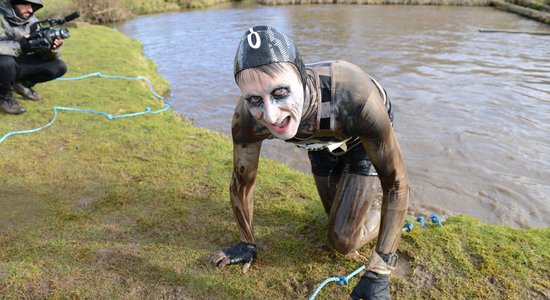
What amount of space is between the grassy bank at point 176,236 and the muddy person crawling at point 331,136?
0.28 meters

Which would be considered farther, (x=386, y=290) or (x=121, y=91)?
(x=121, y=91)

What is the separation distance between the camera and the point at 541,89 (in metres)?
9.47

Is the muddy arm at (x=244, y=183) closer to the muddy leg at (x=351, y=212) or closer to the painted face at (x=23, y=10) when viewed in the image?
the muddy leg at (x=351, y=212)

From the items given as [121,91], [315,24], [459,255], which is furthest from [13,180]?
[315,24]

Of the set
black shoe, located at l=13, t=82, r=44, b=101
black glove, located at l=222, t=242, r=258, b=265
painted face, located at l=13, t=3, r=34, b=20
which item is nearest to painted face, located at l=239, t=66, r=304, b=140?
black glove, located at l=222, t=242, r=258, b=265

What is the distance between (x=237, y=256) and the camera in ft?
10.7

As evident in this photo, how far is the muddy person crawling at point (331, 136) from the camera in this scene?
7.43ft

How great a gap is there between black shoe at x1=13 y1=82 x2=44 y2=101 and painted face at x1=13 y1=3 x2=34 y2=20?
49.3 inches

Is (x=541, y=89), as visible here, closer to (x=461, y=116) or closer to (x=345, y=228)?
(x=461, y=116)

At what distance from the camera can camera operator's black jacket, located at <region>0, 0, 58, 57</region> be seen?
588cm

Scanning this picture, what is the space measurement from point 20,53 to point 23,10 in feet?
2.10

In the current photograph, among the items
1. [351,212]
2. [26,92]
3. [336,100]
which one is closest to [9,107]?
[26,92]

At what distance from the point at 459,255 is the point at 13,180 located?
178 inches

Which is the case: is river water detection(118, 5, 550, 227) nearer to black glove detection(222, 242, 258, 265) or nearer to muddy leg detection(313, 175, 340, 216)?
muddy leg detection(313, 175, 340, 216)
